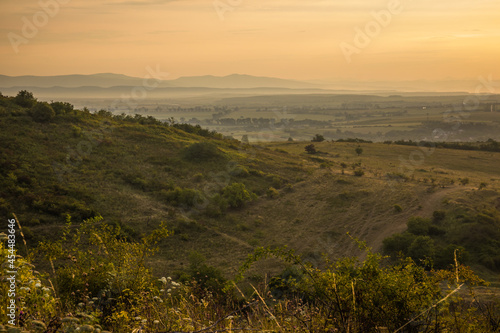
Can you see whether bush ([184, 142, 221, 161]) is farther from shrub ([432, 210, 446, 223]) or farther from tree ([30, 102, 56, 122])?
shrub ([432, 210, 446, 223])

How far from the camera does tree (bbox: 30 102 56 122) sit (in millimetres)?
30531

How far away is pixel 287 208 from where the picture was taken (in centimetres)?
2473

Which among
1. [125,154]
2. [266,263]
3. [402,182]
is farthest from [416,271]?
[125,154]

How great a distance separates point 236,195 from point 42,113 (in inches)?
758

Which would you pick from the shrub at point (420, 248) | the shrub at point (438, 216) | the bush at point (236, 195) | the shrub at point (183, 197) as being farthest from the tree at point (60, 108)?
the shrub at point (438, 216)

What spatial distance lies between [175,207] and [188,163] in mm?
8171

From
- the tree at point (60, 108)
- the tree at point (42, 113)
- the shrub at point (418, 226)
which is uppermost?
the tree at point (60, 108)

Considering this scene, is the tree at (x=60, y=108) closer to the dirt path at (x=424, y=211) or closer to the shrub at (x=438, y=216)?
the dirt path at (x=424, y=211)

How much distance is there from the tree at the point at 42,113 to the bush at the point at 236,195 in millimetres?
17567

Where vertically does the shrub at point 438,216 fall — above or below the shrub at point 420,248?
above

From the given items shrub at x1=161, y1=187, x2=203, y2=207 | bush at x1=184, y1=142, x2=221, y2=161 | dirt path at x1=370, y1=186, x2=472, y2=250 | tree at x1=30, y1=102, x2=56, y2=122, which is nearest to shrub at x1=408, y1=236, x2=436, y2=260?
dirt path at x1=370, y1=186, x2=472, y2=250

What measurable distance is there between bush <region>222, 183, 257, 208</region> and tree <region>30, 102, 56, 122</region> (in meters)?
17.6

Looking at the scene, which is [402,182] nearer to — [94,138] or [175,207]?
[175,207]

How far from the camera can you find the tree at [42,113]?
30531mm
